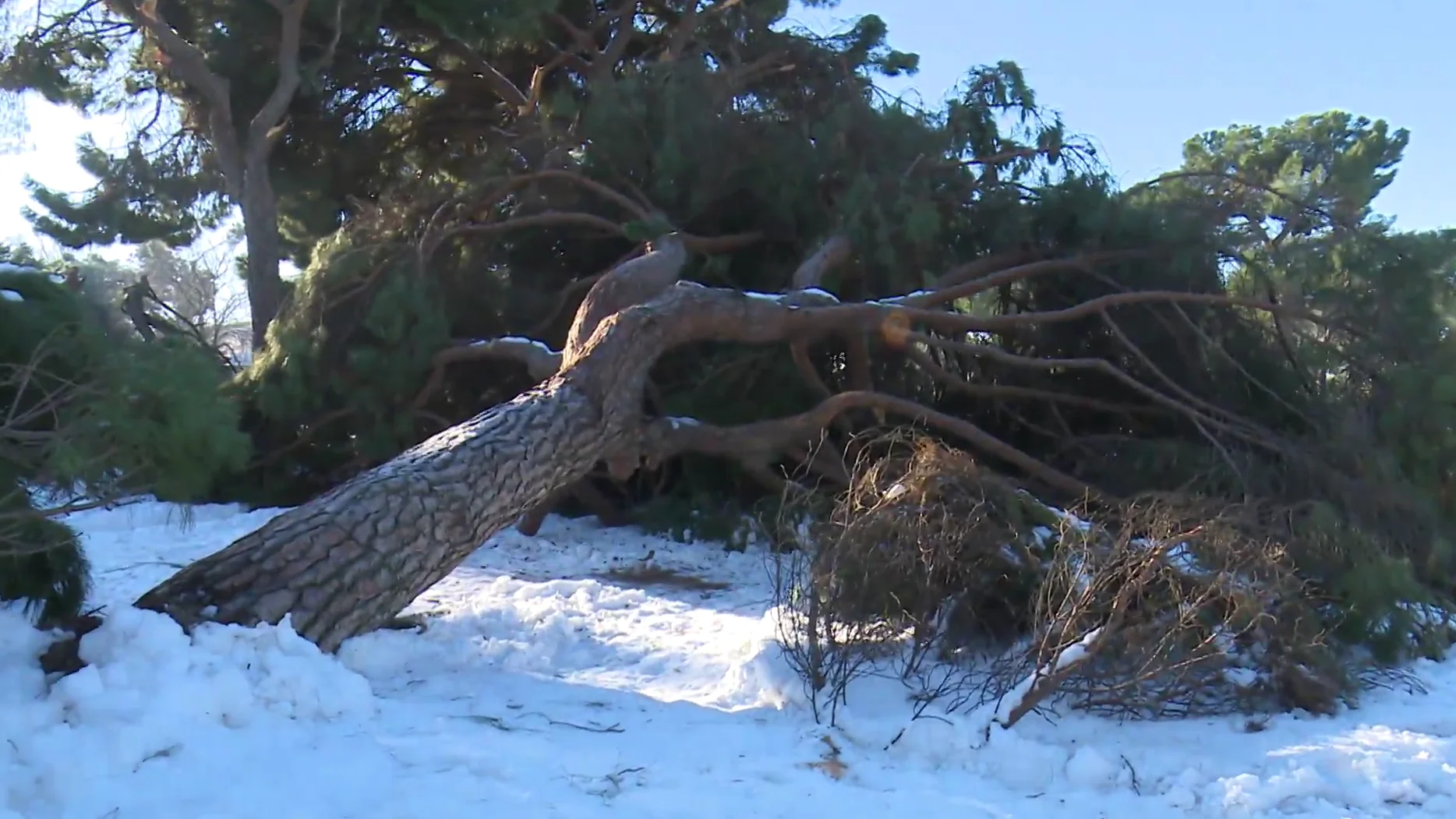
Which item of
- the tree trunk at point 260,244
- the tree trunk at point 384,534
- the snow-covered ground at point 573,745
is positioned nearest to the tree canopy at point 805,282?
the tree trunk at point 260,244

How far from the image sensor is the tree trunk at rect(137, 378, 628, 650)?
13.5ft

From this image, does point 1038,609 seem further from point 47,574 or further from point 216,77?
point 216,77

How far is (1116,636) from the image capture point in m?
4.10

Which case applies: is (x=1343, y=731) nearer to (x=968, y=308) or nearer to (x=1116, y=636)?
(x=1116, y=636)

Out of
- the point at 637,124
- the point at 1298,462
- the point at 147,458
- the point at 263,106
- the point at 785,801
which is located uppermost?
the point at 263,106

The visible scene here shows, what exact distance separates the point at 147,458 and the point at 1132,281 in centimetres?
586

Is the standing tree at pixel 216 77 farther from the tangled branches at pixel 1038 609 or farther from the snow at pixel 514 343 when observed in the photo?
the tangled branches at pixel 1038 609

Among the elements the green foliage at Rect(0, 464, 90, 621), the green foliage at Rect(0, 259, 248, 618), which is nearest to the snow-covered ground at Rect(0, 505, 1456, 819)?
the green foliage at Rect(0, 464, 90, 621)

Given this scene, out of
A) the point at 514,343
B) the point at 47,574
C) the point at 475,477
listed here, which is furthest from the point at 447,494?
the point at 514,343

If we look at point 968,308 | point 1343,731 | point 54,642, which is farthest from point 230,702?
point 968,308

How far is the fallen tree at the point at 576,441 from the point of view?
424 cm

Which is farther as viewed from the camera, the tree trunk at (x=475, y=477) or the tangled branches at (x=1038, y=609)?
the tree trunk at (x=475, y=477)

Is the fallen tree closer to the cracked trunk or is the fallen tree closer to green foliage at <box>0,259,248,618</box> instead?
the cracked trunk

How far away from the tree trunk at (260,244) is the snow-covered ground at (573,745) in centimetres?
668
